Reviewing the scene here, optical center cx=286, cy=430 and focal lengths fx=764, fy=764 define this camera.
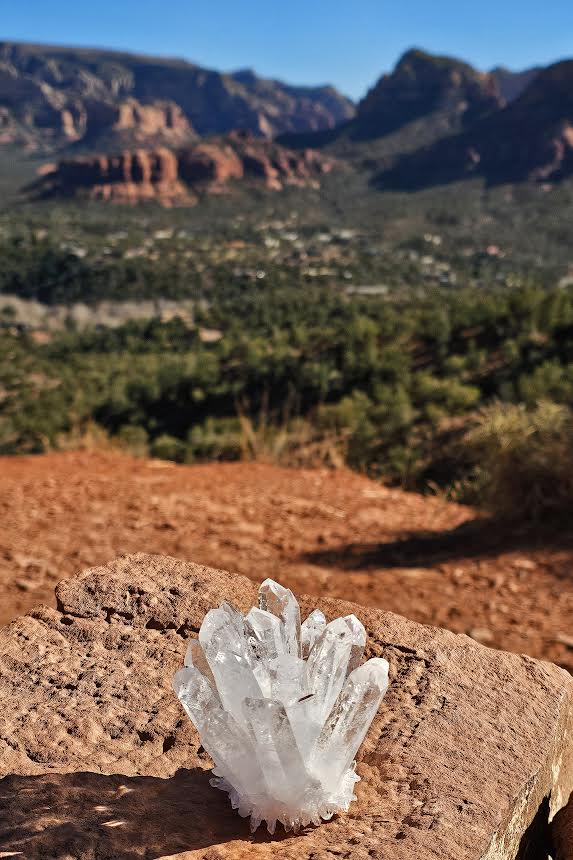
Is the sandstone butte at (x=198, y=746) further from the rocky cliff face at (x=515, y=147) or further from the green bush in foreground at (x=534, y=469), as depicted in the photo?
the rocky cliff face at (x=515, y=147)

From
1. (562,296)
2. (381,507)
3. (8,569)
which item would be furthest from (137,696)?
(562,296)

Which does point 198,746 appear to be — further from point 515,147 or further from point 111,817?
point 515,147

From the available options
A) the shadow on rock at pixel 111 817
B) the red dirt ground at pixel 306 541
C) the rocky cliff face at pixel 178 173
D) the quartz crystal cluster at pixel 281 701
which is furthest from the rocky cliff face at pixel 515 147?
the shadow on rock at pixel 111 817

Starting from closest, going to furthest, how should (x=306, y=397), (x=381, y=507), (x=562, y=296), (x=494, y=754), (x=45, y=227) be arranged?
(x=494, y=754) → (x=381, y=507) → (x=562, y=296) → (x=306, y=397) → (x=45, y=227)

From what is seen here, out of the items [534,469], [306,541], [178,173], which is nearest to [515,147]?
[178,173]

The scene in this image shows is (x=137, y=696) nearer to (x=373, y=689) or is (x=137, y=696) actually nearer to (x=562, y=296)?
(x=373, y=689)

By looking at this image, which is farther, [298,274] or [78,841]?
[298,274]
